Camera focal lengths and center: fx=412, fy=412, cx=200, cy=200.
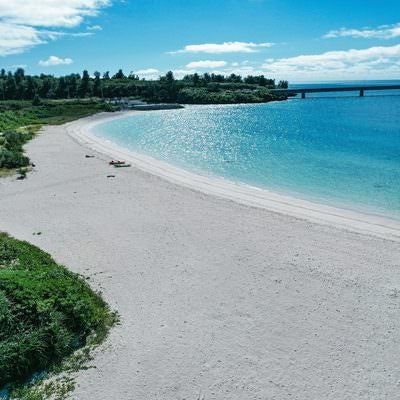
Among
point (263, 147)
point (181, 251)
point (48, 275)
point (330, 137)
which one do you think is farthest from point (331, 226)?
point (330, 137)

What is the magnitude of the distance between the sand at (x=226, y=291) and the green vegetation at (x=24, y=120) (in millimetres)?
12166

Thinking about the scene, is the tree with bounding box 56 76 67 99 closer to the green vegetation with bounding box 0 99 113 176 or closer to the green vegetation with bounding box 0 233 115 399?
the green vegetation with bounding box 0 99 113 176

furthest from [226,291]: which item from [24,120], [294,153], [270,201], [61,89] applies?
[61,89]

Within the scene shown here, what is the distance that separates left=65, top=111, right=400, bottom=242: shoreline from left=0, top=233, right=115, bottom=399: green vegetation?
51.3 ft

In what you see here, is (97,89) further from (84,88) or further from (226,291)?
(226,291)

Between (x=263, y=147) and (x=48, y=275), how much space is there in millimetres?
48319

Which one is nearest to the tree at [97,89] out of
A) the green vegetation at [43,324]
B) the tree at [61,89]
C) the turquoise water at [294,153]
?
the tree at [61,89]

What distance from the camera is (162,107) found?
147500 mm

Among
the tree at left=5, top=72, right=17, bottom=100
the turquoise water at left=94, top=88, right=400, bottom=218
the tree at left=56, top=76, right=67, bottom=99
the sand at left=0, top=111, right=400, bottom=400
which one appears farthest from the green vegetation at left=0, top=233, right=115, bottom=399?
the tree at left=56, top=76, right=67, bottom=99

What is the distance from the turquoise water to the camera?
34.2m

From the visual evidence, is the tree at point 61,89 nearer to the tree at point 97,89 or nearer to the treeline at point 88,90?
the treeline at point 88,90

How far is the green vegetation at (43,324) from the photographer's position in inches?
458

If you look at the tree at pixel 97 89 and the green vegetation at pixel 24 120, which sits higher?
the tree at pixel 97 89

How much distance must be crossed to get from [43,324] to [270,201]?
20.8 metres
